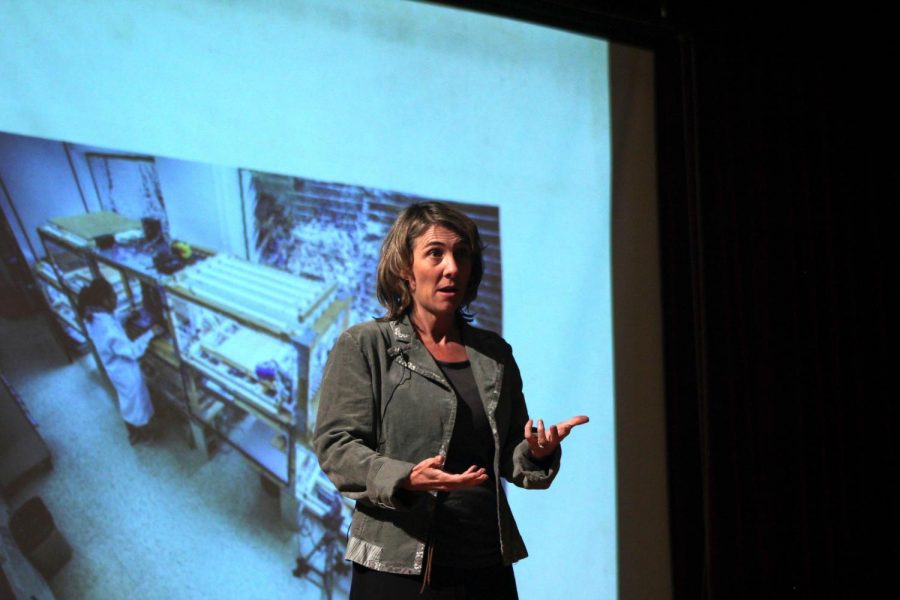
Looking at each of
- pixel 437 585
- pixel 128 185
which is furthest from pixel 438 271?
pixel 128 185

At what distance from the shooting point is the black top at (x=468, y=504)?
1218 millimetres

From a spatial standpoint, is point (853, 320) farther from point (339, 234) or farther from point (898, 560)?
point (339, 234)

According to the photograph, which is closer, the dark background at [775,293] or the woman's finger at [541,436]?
the woman's finger at [541,436]

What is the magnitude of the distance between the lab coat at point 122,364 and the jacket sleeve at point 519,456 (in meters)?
0.94

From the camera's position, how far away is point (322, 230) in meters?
1.93

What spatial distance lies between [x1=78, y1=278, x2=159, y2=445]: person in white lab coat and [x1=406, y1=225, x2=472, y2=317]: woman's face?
2.70ft

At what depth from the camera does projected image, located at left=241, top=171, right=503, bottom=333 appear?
1895mm

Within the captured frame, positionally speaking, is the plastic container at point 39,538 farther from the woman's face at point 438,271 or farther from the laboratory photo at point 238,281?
the woman's face at point 438,271

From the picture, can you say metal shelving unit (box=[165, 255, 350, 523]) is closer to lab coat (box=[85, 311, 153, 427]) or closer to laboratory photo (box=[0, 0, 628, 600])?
laboratory photo (box=[0, 0, 628, 600])

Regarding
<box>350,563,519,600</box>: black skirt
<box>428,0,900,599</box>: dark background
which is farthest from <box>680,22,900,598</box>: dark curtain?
<box>350,563,519,600</box>: black skirt

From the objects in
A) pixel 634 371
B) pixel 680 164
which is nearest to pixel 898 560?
pixel 634 371

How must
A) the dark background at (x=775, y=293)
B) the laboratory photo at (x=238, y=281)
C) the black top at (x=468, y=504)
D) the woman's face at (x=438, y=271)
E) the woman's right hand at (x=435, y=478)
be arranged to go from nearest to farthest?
the woman's right hand at (x=435, y=478)
the black top at (x=468, y=504)
the woman's face at (x=438, y=271)
the laboratory photo at (x=238, y=281)
the dark background at (x=775, y=293)

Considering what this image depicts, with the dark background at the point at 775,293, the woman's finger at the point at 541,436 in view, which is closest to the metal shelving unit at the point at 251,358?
the woman's finger at the point at 541,436

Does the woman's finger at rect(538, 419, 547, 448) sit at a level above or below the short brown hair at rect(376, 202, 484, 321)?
below
